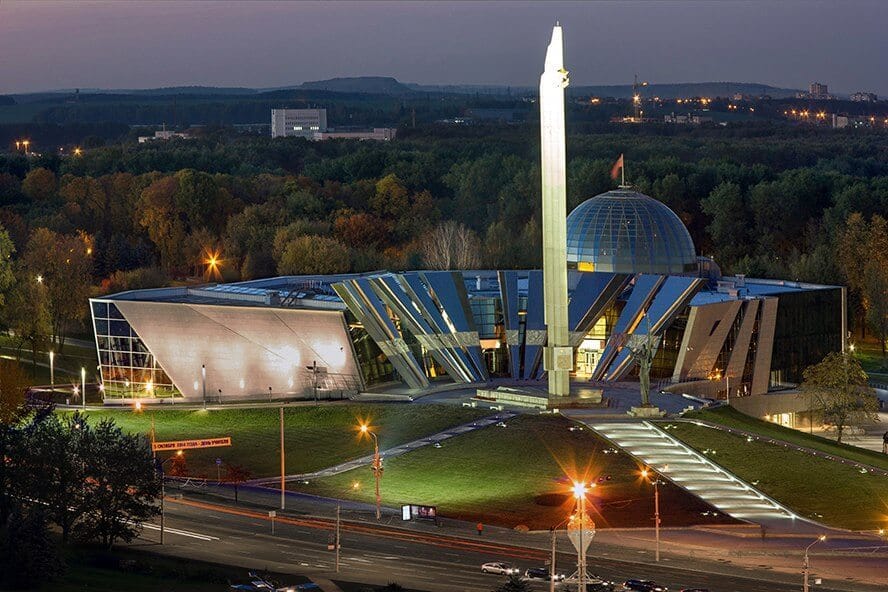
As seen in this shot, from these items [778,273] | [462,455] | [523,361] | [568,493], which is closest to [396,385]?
[523,361]

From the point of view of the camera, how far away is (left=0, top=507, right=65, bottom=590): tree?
261 feet

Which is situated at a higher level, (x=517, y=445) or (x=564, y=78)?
(x=564, y=78)

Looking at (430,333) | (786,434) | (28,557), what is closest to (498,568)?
(28,557)

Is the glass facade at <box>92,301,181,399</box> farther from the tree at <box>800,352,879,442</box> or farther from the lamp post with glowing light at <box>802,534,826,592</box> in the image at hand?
the lamp post with glowing light at <box>802,534,826,592</box>

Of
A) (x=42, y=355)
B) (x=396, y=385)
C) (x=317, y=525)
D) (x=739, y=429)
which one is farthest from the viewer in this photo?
(x=42, y=355)

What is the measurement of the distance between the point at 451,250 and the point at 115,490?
92081 mm

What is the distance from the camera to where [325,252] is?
176125 mm

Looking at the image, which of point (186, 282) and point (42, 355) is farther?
Result: point (186, 282)

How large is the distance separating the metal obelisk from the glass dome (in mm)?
23475

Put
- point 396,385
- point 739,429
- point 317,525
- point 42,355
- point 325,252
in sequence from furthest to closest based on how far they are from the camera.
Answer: point 325,252
point 42,355
point 396,385
point 739,429
point 317,525

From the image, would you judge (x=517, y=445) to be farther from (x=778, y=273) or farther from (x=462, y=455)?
(x=778, y=273)

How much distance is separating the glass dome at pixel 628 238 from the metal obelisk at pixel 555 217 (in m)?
23.5

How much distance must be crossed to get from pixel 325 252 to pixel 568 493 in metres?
76.7

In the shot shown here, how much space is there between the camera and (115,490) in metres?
91.9
